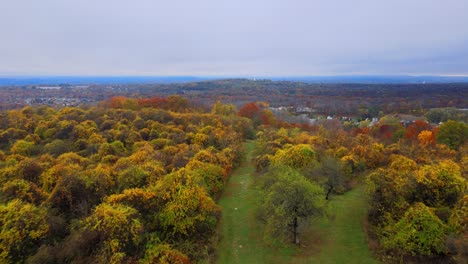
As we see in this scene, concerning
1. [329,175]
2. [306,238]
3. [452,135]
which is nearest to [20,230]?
[306,238]

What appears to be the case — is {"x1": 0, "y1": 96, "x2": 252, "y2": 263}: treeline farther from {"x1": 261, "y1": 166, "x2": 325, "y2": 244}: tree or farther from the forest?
{"x1": 261, "y1": 166, "x2": 325, "y2": 244}: tree

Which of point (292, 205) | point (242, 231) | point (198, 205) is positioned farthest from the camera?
point (242, 231)

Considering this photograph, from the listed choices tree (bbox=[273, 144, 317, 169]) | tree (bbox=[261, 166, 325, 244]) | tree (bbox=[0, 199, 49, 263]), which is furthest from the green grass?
tree (bbox=[0, 199, 49, 263])

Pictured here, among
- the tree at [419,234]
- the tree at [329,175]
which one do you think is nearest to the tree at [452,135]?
the tree at [329,175]

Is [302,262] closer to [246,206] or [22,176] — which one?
[246,206]

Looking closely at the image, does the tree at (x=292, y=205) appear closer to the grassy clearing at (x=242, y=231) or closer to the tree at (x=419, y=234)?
the grassy clearing at (x=242, y=231)

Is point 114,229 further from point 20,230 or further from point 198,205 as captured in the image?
point 198,205
